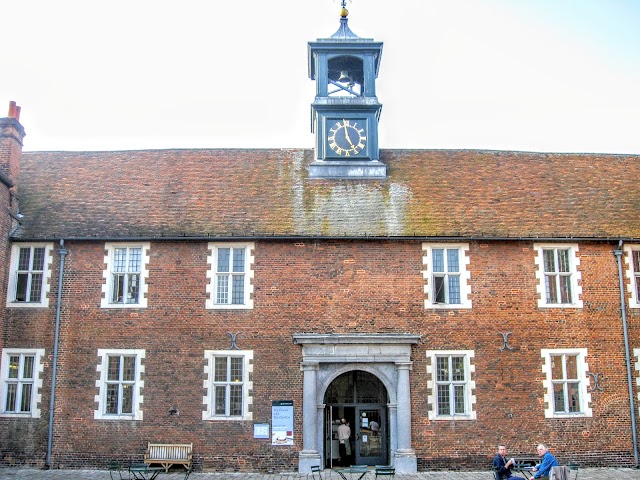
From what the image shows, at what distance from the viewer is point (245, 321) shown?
2081 centimetres

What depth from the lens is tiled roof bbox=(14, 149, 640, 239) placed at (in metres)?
21.6

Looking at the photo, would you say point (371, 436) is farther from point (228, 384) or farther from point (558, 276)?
point (558, 276)

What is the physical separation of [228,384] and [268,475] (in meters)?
2.83

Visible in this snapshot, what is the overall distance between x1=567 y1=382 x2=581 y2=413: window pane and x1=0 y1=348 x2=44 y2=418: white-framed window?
618 inches

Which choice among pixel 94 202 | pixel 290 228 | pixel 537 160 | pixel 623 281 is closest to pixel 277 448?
pixel 290 228

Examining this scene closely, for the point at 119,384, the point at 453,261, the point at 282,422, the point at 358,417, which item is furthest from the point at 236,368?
the point at 453,261

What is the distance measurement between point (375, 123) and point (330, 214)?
4.82m

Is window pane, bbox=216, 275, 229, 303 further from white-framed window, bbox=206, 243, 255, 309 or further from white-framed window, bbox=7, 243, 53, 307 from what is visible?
white-framed window, bbox=7, 243, 53, 307

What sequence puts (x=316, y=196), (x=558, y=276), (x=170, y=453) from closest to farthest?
(x=170, y=453)
(x=558, y=276)
(x=316, y=196)

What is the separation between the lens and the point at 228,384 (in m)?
20.5

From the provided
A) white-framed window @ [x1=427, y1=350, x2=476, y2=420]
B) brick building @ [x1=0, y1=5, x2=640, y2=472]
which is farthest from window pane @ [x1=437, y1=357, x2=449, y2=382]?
brick building @ [x1=0, y1=5, x2=640, y2=472]

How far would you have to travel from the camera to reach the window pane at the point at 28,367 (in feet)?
68.3

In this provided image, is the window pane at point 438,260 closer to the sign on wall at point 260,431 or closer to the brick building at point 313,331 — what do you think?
the brick building at point 313,331

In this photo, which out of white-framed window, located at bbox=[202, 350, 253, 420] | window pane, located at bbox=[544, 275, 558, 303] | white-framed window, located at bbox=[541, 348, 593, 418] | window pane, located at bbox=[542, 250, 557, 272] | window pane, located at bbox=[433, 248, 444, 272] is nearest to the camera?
white-framed window, located at bbox=[202, 350, 253, 420]
